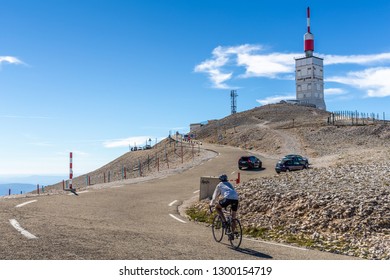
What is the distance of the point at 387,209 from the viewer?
48.3 ft

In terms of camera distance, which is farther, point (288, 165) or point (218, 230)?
point (288, 165)

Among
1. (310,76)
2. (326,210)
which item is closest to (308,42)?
(310,76)

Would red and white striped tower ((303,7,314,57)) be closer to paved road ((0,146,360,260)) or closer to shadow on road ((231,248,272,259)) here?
paved road ((0,146,360,260))

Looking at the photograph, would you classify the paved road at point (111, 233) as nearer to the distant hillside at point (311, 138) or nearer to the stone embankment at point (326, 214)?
the stone embankment at point (326, 214)

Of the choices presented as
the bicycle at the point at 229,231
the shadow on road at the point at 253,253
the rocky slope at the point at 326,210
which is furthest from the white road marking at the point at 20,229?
the rocky slope at the point at 326,210

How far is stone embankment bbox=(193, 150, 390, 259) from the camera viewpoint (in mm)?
12805

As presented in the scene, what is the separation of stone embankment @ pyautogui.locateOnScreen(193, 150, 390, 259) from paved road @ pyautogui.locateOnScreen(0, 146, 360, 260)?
1466 mm

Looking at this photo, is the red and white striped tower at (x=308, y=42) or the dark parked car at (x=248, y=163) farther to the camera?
the red and white striped tower at (x=308, y=42)

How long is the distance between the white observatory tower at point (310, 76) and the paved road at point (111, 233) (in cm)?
10536

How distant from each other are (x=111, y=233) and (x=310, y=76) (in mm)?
115477

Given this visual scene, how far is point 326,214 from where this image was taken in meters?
15.0

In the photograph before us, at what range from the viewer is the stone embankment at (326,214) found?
12805mm

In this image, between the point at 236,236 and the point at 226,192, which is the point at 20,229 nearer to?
the point at 226,192

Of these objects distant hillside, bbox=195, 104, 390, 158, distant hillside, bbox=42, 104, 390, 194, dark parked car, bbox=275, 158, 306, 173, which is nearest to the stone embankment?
dark parked car, bbox=275, 158, 306, 173
